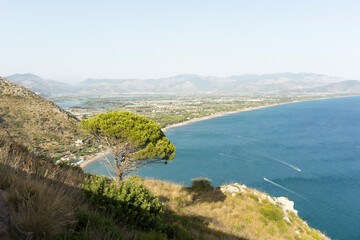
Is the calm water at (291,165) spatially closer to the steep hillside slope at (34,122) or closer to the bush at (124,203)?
the steep hillside slope at (34,122)

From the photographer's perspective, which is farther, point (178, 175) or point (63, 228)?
point (178, 175)

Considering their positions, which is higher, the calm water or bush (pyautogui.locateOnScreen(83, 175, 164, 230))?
bush (pyautogui.locateOnScreen(83, 175, 164, 230))

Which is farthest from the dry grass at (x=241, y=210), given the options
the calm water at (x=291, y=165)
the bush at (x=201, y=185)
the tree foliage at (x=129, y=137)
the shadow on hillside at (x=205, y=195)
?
the calm water at (x=291, y=165)

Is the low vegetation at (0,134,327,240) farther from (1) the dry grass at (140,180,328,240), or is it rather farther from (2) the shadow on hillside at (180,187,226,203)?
(2) the shadow on hillside at (180,187,226,203)

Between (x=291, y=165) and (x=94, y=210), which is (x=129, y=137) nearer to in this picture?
(x=94, y=210)

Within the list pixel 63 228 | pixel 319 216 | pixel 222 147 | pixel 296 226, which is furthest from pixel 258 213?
pixel 222 147

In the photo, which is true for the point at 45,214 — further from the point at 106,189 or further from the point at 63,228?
the point at 106,189

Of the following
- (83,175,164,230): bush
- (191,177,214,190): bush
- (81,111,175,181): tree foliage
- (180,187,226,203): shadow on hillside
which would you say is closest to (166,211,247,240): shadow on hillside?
(83,175,164,230): bush
